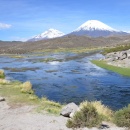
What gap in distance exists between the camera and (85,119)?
19.0m

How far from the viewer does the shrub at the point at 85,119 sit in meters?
18.9

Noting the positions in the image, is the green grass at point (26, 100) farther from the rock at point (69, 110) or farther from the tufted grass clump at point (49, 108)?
the rock at point (69, 110)

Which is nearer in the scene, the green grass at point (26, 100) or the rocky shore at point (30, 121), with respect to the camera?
the rocky shore at point (30, 121)

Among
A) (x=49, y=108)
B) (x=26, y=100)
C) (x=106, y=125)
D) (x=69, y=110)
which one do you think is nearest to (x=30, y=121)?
(x=69, y=110)

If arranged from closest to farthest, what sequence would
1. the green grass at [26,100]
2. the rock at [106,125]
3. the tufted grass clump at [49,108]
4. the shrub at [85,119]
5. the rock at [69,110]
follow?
the shrub at [85,119], the rock at [106,125], the rock at [69,110], the tufted grass clump at [49,108], the green grass at [26,100]

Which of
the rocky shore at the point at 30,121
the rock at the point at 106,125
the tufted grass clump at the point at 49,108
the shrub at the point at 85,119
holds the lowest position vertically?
the rock at the point at 106,125

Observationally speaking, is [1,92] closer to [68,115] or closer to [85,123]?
[68,115]

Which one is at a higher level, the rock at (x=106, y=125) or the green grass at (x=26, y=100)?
the green grass at (x=26, y=100)

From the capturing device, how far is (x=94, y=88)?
40.4m

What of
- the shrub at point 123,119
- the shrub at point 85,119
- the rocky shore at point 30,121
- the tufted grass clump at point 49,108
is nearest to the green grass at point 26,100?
the tufted grass clump at point 49,108

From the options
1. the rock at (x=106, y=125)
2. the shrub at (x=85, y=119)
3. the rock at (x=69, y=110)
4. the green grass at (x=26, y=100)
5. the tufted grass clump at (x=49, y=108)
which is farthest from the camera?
the green grass at (x=26, y=100)

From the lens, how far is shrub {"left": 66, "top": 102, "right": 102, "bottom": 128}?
18859 millimetres

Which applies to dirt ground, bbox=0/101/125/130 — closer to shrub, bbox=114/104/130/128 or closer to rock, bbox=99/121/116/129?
rock, bbox=99/121/116/129

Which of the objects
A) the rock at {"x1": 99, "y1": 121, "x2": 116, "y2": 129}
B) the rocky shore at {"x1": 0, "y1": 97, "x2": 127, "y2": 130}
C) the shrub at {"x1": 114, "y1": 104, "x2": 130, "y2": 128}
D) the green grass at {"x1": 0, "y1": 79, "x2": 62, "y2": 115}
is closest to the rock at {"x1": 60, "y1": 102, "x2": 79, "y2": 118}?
the rocky shore at {"x1": 0, "y1": 97, "x2": 127, "y2": 130}
